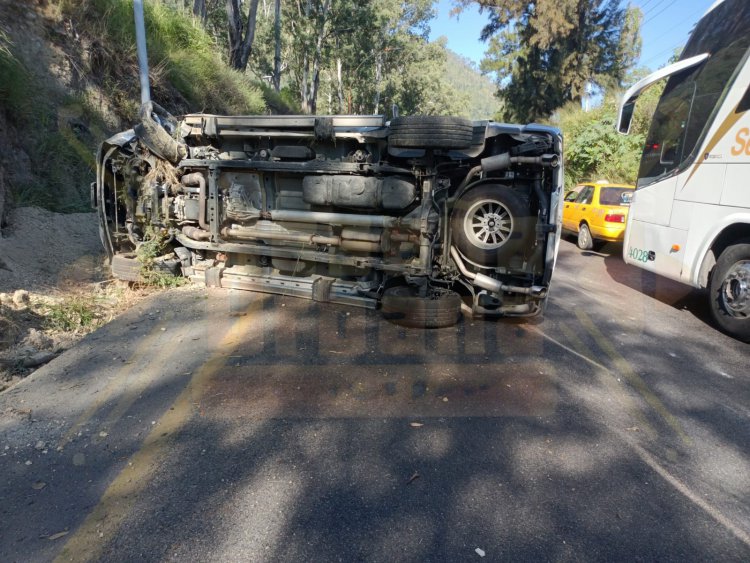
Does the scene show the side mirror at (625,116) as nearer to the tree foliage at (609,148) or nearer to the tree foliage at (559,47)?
the tree foliage at (609,148)

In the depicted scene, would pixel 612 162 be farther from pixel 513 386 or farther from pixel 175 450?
pixel 175 450

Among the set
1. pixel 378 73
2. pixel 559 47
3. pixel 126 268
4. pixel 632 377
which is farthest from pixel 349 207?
pixel 378 73

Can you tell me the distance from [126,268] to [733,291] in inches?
284

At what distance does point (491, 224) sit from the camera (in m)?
4.68

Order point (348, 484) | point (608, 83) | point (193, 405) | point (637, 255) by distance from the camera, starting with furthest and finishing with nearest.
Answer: point (608, 83)
point (637, 255)
point (193, 405)
point (348, 484)

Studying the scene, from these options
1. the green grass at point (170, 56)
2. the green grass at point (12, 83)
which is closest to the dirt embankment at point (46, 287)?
the green grass at point (12, 83)

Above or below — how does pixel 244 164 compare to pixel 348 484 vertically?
above

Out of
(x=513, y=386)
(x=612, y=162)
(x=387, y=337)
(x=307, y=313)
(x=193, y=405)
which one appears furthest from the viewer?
(x=612, y=162)

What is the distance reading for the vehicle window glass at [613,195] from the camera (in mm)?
10141

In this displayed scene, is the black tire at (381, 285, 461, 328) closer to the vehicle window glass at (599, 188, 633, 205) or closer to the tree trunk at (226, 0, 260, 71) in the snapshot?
the vehicle window glass at (599, 188, 633, 205)

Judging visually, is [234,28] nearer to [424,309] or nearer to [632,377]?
[424,309]

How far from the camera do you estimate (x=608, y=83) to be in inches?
1025

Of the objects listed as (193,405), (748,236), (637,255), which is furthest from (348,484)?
(637,255)

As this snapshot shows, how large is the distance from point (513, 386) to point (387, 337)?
1.37 m
